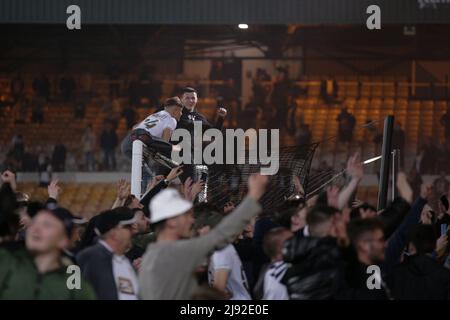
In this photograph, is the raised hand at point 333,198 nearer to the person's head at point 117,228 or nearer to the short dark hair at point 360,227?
the short dark hair at point 360,227

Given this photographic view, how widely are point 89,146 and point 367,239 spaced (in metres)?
19.2

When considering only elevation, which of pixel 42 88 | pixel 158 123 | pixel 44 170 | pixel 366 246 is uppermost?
pixel 42 88

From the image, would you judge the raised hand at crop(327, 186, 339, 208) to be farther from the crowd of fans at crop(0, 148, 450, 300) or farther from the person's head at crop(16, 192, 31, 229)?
A: the person's head at crop(16, 192, 31, 229)

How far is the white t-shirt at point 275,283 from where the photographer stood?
7.91 meters

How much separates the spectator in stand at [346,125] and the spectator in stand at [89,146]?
581 cm

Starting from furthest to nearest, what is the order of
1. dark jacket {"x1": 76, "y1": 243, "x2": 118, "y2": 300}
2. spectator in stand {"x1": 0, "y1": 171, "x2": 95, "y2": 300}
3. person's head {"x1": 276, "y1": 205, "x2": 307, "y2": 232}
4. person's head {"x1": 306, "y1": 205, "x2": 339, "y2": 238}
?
person's head {"x1": 276, "y1": 205, "x2": 307, "y2": 232}
dark jacket {"x1": 76, "y1": 243, "x2": 118, "y2": 300}
person's head {"x1": 306, "y1": 205, "x2": 339, "y2": 238}
spectator in stand {"x1": 0, "y1": 171, "x2": 95, "y2": 300}

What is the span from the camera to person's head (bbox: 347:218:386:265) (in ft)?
24.6

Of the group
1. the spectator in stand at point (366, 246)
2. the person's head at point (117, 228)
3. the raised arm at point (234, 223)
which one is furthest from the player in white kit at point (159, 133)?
the raised arm at point (234, 223)

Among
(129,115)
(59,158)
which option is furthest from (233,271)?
(129,115)

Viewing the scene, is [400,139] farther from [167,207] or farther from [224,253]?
[167,207]

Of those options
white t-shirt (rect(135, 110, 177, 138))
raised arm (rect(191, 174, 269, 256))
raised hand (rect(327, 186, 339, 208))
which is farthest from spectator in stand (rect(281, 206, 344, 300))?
white t-shirt (rect(135, 110, 177, 138))

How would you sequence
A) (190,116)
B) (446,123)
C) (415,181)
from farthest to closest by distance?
(446,123)
(415,181)
(190,116)

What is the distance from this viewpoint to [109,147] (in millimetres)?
25797

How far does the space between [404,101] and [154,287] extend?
71.0ft
